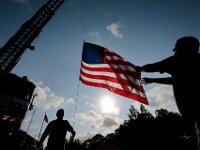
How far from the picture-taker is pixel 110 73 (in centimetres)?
671

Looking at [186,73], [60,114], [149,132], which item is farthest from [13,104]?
[149,132]

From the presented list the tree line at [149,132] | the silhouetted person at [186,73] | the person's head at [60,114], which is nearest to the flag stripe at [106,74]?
the person's head at [60,114]

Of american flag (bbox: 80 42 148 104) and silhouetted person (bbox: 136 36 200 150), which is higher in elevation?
american flag (bbox: 80 42 148 104)

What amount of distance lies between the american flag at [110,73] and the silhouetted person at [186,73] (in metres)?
3.61

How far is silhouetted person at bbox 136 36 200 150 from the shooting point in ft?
6.87

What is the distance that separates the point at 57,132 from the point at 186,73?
4.12 m

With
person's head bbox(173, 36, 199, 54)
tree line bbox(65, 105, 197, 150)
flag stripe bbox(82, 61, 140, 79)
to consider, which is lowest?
person's head bbox(173, 36, 199, 54)

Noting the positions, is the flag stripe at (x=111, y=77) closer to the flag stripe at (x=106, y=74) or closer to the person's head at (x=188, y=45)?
Result: the flag stripe at (x=106, y=74)

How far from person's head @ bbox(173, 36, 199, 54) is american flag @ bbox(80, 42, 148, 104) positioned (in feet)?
12.3

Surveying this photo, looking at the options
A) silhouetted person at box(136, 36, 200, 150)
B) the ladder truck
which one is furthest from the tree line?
silhouetted person at box(136, 36, 200, 150)

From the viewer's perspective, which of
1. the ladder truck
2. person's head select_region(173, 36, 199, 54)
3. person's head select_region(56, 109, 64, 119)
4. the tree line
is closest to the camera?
person's head select_region(173, 36, 199, 54)

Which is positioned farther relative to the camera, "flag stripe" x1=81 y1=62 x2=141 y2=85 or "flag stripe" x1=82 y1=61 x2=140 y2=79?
"flag stripe" x1=82 y1=61 x2=140 y2=79

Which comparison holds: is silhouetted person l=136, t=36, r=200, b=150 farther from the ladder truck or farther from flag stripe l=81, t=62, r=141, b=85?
the ladder truck

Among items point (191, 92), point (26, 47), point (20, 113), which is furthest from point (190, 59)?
point (26, 47)
